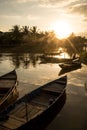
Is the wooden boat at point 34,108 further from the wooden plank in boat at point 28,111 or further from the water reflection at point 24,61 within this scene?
the water reflection at point 24,61

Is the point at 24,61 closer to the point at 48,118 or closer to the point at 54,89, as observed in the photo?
the point at 54,89

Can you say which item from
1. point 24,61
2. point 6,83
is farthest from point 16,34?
point 6,83

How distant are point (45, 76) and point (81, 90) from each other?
30.0 ft

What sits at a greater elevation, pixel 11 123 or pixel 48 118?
pixel 11 123

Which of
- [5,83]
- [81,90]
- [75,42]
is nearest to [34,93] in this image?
[5,83]

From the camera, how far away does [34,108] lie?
591 inches

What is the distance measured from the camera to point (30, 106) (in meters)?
15.3

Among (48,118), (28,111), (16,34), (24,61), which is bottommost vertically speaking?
(48,118)

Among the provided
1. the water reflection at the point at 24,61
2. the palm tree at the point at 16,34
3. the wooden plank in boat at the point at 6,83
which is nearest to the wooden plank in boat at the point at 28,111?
the wooden plank in boat at the point at 6,83

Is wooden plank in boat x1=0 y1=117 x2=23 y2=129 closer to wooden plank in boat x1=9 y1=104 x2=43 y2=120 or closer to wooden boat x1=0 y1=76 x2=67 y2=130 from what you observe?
wooden boat x1=0 y1=76 x2=67 y2=130

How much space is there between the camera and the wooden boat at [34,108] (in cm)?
1248

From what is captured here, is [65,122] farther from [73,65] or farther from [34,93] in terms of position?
[73,65]

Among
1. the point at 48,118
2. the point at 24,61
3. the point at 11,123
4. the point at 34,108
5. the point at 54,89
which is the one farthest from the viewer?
the point at 24,61

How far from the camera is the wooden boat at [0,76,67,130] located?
12480 mm
